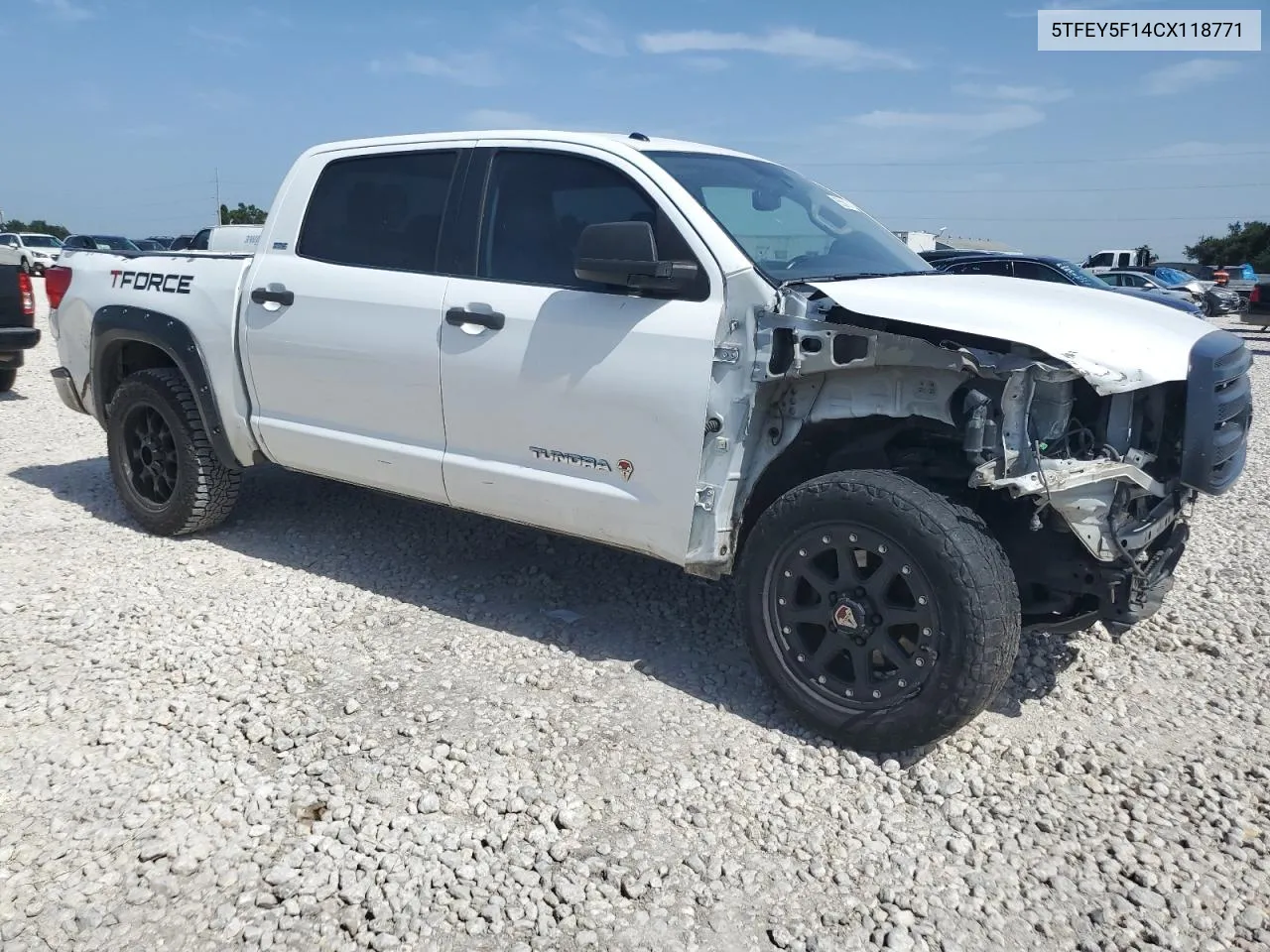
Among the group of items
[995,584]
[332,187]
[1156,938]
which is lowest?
[1156,938]

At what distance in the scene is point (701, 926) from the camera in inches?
99.7

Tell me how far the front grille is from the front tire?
67 centimetres

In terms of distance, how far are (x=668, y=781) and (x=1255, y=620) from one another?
9.42 ft

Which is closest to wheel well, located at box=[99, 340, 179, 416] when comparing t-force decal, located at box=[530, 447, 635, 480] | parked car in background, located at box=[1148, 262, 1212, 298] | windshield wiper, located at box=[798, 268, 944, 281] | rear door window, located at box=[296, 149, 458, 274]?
rear door window, located at box=[296, 149, 458, 274]

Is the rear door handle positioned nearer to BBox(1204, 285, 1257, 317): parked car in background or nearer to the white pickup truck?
the white pickup truck

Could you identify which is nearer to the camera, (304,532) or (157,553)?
(157,553)

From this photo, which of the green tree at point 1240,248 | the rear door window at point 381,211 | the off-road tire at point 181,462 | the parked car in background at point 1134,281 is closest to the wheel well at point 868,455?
the rear door window at point 381,211

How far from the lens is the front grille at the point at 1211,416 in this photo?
309 cm

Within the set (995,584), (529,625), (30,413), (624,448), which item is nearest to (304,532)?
(529,625)

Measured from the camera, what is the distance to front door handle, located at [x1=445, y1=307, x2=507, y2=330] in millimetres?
3857

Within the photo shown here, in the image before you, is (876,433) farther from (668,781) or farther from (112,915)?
(112,915)

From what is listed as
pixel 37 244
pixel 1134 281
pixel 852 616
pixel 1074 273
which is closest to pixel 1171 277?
pixel 1134 281

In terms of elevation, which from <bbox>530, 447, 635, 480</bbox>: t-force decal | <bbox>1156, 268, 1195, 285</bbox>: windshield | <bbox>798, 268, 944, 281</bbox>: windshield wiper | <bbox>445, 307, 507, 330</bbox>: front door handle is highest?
<bbox>798, 268, 944, 281</bbox>: windshield wiper

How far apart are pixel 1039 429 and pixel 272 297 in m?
3.33
